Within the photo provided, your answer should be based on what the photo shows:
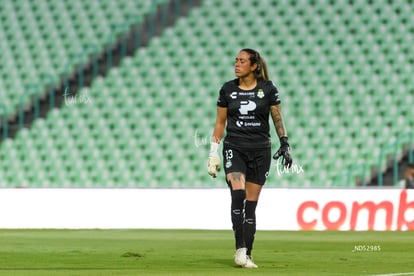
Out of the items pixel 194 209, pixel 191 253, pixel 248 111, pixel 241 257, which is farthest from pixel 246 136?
pixel 194 209

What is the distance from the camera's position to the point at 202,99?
22.1 m

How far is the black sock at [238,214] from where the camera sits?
9469 mm

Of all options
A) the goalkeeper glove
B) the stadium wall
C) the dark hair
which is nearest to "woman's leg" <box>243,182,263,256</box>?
the goalkeeper glove

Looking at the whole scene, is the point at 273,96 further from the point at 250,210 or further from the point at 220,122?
the point at 250,210

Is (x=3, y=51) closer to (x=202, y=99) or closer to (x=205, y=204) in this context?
(x=202, y=99)

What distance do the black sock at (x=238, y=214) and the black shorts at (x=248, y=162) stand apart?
0.70 feet

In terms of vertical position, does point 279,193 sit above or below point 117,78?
below

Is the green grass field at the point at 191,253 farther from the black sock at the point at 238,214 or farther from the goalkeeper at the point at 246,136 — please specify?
the goalkeeper at the point at 246,136

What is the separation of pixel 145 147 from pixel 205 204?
14.5 feet

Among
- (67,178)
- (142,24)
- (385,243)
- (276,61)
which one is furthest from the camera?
(142,24)

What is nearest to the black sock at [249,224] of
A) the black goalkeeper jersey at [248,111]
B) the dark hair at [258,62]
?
the black goalkeeper jersey at [248,111]

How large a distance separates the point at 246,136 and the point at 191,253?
2272mm

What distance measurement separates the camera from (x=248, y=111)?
31.4 ft

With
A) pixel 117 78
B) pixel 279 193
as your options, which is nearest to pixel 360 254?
pixel 279 193
